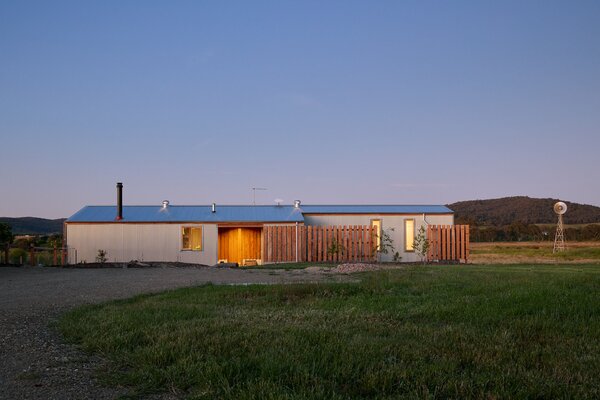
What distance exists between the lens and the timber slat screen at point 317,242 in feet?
92.2

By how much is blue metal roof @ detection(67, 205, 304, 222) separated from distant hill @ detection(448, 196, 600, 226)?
4768 centimetres

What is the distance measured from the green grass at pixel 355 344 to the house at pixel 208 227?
18.7 m

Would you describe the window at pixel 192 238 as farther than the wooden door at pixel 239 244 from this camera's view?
No

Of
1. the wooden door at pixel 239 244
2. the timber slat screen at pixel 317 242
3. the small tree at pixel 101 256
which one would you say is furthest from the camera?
the wooden door at pixel 239 244

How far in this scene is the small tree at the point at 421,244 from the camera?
26353 millimetres

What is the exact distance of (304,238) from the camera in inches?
1109

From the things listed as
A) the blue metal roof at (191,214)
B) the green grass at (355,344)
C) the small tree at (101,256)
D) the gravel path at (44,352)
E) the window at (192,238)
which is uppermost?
the blue metal roof at (191,214)

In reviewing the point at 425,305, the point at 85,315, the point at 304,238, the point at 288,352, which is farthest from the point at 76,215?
the point at 288,352

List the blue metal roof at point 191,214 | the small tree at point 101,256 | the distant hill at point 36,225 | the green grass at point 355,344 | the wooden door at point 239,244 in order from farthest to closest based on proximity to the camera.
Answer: the distant hill at point 36,225 → the wooden door at point 239,244 → the blue metal roof at point 191,214 → the small tree at point 101,256 → the green grass at point 355,344

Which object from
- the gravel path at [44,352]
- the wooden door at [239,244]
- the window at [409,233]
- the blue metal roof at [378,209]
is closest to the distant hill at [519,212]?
the blue metal roof at [378,209]

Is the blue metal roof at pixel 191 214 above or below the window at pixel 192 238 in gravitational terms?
above

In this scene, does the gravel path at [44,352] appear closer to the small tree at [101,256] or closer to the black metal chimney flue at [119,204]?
the small tree at [101,256]

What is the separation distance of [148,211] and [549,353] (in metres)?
27.0

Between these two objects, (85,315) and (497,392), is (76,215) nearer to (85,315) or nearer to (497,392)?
(85,315)
